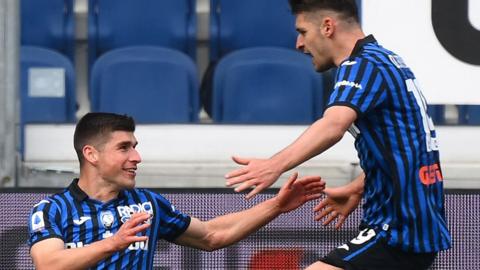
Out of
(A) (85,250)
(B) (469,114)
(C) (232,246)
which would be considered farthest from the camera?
(B) (469,114)

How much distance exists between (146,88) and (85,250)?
2131mm

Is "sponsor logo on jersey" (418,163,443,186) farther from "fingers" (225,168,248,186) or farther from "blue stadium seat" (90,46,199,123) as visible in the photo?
"blue stadium seat" (90,46,199,123)

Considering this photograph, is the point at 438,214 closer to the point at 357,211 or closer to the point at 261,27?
the point at 357,211

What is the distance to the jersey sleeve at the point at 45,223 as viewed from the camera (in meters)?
4.10

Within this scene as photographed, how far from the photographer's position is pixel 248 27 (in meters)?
6.53

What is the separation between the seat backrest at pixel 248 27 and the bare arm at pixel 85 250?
2.59 meters

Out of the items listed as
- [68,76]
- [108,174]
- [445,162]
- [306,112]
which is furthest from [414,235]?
[68,76]

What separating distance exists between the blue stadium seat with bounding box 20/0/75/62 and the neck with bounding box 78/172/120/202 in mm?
2263

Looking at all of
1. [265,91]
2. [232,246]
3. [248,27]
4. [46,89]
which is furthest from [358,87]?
[248,27]

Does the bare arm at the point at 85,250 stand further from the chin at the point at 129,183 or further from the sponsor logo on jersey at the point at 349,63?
the sponsor logo on jersey at the point at 349,63

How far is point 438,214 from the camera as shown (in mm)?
3895

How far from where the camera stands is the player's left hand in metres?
4.20

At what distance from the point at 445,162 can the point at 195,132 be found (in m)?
1.11

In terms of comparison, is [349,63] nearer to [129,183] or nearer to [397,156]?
[397,156]
